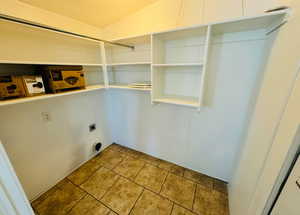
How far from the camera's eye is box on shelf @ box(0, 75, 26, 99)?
3.10ft

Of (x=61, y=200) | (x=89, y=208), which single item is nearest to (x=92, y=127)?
(x=61, y=200)

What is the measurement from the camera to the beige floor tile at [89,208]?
1.34m

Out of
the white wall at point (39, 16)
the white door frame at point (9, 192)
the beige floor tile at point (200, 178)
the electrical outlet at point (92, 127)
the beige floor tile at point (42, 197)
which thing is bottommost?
the beige floor tile at point (42, 197)

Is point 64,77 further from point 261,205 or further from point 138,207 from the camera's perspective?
point 261,205

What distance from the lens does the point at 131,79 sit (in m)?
1.94

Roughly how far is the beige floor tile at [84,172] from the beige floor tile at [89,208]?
311 mm

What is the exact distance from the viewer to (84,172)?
1854 millimetres

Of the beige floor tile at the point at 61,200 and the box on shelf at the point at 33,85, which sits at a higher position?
the box on shelf at the point at 33,85

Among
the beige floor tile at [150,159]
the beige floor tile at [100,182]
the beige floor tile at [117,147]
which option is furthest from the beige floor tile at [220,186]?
the beige floor tile at [117,147]

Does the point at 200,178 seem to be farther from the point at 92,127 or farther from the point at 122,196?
the point at 92,127

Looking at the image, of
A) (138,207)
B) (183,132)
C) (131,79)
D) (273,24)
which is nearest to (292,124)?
(273,24)

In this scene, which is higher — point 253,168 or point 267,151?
point 267,151

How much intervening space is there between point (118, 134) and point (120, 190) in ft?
3.41

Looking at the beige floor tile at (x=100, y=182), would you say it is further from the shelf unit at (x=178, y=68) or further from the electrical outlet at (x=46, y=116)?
the shelf unit at (x=178, y=68)
